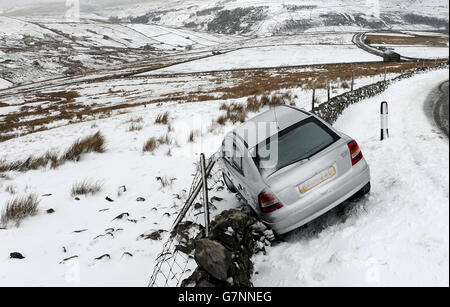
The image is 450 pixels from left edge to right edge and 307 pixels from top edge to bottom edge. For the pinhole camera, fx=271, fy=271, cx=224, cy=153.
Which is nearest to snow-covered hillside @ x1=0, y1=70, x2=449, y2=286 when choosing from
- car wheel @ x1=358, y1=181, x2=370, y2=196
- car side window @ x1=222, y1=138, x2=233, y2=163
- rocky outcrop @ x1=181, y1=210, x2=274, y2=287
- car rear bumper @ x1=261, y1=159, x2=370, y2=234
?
car wheel @ x1=358, y1=181, x2=370, y2=196

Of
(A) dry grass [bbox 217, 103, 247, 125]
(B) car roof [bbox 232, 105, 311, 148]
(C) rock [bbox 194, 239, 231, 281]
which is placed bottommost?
(A) dry grass [bbox 217, 103, 247, 125]

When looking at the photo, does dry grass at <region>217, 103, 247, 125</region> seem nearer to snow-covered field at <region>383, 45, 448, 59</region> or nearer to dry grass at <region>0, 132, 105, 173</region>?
dry grass at <region>0, 132, 105, 173</region>

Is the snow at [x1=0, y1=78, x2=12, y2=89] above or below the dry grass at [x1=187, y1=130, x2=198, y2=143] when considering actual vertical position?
above

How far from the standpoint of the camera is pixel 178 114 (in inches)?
558

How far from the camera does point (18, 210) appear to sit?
5.25 m

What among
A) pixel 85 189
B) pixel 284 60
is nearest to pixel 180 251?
pixel 85 189

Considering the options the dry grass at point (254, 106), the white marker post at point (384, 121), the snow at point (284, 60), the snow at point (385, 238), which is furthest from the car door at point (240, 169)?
the snow at point (284, 60)

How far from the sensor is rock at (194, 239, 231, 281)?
9.65ft

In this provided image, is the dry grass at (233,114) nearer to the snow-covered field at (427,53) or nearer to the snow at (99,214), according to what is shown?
the snow at (99,214)

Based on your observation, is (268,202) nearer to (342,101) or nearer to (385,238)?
(385,238)

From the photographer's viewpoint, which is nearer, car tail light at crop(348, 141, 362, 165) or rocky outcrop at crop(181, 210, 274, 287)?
rocky outcrop at crop(181, 210, 274, 287)

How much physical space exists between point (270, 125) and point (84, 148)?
720 centimetres

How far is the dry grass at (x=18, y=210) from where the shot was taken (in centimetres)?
511
